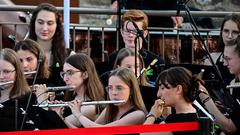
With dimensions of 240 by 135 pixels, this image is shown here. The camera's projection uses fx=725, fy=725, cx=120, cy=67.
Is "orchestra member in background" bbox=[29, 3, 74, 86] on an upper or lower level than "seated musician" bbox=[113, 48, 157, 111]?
upper

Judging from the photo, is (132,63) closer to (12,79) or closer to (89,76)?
(89,76)

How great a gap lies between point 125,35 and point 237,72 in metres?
1.92

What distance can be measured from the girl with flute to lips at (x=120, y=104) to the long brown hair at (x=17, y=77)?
1.89ft

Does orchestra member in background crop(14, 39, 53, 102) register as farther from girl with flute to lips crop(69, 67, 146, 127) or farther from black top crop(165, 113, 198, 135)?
black top crop(165, 113, 198, 135)

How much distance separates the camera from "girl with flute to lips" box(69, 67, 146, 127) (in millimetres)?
7016

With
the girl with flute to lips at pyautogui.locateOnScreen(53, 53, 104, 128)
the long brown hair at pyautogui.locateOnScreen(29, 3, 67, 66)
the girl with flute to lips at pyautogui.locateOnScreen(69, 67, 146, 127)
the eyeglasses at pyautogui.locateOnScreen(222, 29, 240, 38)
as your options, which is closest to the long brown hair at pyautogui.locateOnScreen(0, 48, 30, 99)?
the girl with flute to lips at pyautogui.locateOnScreen(53, 53, 104, 128)

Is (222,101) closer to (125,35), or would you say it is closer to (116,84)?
(116,84)

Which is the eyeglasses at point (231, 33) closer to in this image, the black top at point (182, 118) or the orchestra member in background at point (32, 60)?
the black top at point (182, 118)

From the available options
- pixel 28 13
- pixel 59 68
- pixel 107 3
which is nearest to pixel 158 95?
pixel 59 68

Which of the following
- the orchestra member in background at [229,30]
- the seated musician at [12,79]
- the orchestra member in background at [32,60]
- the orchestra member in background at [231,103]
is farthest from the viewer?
the orchestra member in background at [229,30]

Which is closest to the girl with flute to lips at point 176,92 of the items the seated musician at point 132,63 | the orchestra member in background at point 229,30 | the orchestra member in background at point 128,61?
the seated musician at point 132,63

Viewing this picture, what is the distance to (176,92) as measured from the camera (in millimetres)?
6668

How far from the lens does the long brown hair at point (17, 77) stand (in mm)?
7379

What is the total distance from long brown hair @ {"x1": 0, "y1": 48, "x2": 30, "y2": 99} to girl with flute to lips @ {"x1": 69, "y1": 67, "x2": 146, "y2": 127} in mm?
575
